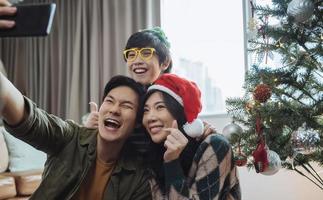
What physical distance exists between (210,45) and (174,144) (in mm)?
2079

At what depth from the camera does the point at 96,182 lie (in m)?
1.23

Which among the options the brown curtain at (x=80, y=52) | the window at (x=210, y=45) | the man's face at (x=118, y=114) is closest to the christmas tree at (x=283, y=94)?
the man's face at (x=118, y=114)

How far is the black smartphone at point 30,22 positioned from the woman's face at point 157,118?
0.57 m

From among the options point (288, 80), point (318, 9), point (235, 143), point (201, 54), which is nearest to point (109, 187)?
point (235, 143)

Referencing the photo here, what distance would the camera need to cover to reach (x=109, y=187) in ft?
3.95

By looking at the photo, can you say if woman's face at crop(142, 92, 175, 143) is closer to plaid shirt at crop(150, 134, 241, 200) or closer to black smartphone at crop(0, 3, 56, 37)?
plaid shirt at crop(150, 134, 241, 200)

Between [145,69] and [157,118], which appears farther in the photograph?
[145,69]

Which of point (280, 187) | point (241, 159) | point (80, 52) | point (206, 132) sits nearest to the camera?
point (206, 132)

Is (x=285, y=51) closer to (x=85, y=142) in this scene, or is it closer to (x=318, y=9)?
(x=318, y=9)

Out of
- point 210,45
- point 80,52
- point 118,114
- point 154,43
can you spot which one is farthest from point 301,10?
point 80,52

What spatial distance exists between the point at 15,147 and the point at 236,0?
2.19 meters

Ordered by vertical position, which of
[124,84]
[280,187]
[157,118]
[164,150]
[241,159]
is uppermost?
[124,84]

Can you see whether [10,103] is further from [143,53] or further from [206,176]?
[143,53]

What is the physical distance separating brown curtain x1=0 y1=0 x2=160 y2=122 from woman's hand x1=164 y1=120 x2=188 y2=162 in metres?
2.22
